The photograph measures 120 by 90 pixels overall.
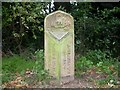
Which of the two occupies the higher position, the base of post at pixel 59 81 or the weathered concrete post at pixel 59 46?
the weathered concrete post at pixel 59 46

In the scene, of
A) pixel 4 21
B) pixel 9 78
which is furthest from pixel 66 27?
pixel 4 21

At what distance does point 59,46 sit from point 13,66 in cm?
161

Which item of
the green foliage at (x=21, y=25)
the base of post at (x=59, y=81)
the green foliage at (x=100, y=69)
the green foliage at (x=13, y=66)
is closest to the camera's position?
the base of post at (x=59, y=81)

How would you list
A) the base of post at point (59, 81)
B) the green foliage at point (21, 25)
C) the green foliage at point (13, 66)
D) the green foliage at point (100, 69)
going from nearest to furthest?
1. the base of post at point (59, 81)
2. the green foliage at point (100, 69)
3. the green foliage at point (13, 66)
4. the green foliage at point (21, 25)

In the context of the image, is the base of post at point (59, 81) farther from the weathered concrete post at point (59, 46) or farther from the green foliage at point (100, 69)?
the green foliage at point (100, 69)

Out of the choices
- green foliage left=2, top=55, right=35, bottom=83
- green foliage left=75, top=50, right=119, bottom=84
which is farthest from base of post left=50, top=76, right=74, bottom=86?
green foliage left=2, top=55, right=35, bottom=83

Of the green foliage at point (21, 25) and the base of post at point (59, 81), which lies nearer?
the base of post at point (59, 81)

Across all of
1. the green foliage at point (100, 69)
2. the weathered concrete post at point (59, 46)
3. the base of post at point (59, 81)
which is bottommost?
the base of post at point (59, 81)

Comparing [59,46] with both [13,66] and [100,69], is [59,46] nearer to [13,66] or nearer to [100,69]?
[100,69]

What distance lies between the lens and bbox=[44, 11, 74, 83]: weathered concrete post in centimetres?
527

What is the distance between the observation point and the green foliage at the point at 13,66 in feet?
18.4

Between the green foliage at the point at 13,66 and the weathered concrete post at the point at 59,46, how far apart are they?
31.0 inches

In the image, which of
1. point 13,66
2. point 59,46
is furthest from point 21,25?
point 59,46

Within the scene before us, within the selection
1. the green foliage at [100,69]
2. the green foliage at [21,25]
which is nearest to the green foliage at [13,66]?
the green foliage at [21,25]
